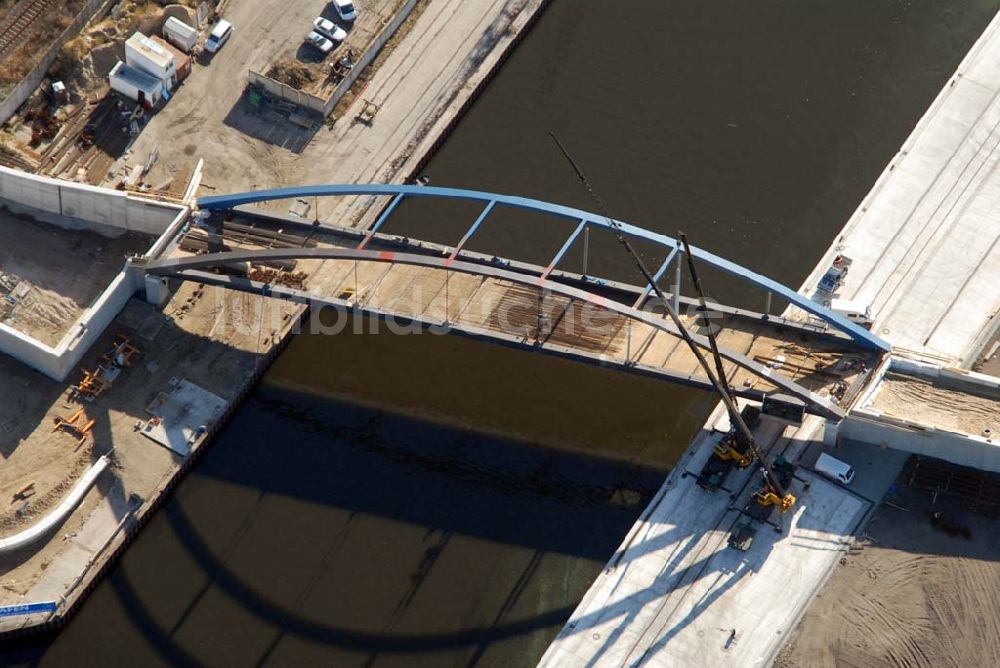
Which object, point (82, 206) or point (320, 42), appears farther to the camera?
point (320, 42)

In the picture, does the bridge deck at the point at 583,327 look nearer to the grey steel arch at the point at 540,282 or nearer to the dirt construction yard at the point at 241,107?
the grey steel arch at the point at 540,282

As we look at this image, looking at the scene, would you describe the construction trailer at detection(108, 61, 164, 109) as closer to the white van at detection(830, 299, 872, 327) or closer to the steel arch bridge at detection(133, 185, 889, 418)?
the steel arch bridge at detection(133, 185, 889, 418)

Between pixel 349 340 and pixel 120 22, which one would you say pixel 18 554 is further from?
pixel 120 22

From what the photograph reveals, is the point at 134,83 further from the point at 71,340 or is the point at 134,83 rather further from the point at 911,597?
the point at 911,597

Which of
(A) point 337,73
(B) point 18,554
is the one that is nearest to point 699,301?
(A) point 337,73

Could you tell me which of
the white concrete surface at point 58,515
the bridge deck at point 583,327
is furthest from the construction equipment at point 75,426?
the bridge deck at point 583,327

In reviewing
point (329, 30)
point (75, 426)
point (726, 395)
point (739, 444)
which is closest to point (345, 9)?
point (329, 30)
